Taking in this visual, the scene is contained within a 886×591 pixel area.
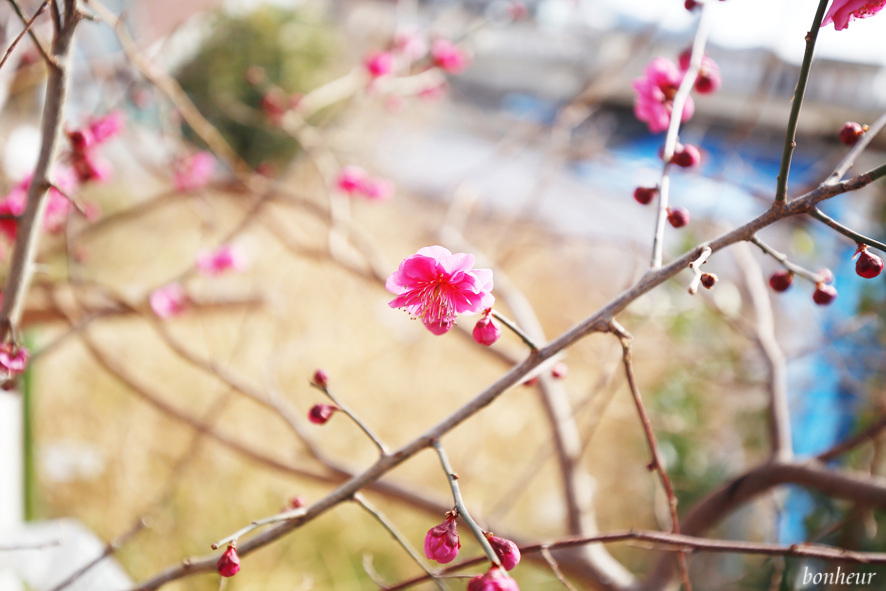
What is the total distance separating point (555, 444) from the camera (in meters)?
1.35

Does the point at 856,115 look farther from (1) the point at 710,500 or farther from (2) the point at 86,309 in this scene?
(2) the point at 86,309

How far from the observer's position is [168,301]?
5.01 ft

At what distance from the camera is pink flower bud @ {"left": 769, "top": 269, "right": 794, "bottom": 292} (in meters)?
0.62

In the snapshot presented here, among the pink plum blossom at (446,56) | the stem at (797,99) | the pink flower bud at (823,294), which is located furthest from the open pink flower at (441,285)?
the pink plum blossom at (446,56)

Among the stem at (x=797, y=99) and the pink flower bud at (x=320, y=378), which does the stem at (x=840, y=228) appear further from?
the pink flower bud at (x=320, y=378)

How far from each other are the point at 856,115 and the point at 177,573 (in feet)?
27.2

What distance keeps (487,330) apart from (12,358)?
0.51 meters

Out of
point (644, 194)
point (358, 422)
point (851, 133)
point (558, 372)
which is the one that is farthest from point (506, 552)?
point (851, 133)

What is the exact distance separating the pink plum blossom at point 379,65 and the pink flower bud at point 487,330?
1.35 m

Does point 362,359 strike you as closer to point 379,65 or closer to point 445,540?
point 379,65

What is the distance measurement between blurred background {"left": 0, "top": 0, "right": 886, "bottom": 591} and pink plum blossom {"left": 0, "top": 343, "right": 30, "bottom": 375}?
13 centimetres

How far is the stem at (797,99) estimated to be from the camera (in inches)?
16.8

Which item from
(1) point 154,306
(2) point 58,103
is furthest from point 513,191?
(2) point 58,103

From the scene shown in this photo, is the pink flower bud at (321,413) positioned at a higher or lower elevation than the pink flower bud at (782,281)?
lower
